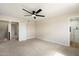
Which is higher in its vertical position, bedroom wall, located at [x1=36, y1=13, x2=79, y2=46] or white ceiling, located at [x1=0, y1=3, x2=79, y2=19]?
white ceiling, located at [x1=0, y1=3, x2=79, y2=19]

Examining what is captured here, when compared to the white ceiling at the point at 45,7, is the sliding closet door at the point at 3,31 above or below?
below

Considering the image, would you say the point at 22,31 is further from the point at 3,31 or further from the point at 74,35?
the point at 74,35

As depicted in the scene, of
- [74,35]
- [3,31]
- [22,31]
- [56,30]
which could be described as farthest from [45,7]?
[22,31]

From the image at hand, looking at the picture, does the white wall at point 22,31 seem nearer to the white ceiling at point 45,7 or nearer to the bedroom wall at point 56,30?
the bedroom wall at point 56,30

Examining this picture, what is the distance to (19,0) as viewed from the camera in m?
1.00

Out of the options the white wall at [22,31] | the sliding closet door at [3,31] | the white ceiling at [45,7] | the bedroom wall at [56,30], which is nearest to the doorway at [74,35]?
the bedroom wall at [56,30]

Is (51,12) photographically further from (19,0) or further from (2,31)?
(2,31)

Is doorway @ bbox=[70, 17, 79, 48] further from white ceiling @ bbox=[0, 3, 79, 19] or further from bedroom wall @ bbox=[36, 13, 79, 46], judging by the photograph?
white ceiling @ bbox=[0, 3, 79, 19]

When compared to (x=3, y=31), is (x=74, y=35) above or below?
below

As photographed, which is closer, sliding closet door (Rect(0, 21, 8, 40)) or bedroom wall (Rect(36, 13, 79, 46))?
sliding closet door (Rect(0, 21, 8, 40))

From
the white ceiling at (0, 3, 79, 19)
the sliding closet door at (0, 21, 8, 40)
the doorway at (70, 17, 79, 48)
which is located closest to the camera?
the white ceiling at (0, 3, 79, 19)

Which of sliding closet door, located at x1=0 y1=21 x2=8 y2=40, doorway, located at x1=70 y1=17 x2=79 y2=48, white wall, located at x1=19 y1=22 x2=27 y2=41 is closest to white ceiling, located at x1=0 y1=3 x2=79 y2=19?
sliding closet door, located at x1=0 y1=21 x2=8 y2=40

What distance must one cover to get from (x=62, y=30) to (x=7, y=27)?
226 centimetres

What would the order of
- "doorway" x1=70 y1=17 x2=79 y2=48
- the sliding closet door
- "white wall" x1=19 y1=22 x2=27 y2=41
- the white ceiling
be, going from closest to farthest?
the white ceiling, the sliding closet door, "doorway" x1=70 y1=17 x2=79 y2=48, "white wall" x1=19 y1=22 x2=27 y2=41
